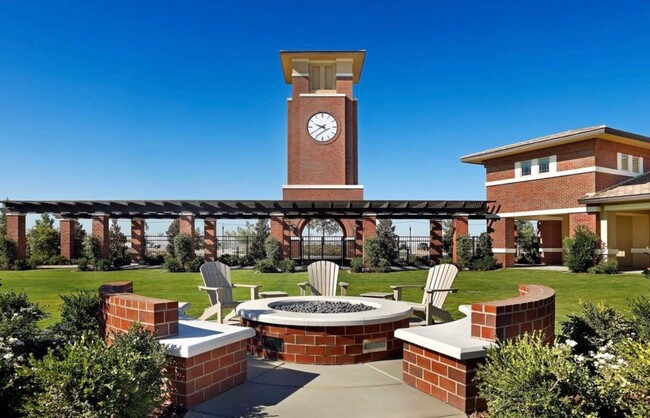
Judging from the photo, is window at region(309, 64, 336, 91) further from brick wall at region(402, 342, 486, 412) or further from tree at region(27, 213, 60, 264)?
brick wall at region(402, 342, 486, 412)

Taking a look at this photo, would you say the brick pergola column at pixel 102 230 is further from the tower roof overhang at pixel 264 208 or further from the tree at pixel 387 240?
the tree at pixel 387 240

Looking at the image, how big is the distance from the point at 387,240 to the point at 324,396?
19268 millimetres

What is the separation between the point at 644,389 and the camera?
9.56ft

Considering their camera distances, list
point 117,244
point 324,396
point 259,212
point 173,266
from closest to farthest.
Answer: point 324,396 → point 173,266 → point 259,212 → point 117,244

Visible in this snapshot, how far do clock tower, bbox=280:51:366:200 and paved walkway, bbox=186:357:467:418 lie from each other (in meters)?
21.5

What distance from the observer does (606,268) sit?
59.4ft

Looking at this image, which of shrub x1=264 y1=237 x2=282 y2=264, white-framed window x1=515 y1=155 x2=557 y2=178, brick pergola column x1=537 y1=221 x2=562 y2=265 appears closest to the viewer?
shrub x1=264 y1=237 x2=282 y2=264

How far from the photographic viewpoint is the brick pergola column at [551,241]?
25359 millimetres

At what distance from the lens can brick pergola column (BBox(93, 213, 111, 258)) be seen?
78.8ft

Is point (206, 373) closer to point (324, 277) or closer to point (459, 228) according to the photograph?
point (324, 277)

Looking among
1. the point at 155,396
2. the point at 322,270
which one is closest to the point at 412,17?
the point at 322,270

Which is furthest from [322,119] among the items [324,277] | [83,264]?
[324,277]

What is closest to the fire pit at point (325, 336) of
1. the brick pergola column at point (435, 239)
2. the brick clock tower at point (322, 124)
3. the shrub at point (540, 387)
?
the shrub at point (540, 387)

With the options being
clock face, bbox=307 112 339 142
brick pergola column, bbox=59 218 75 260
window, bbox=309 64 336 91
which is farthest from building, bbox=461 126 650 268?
brick pergola column, bbox=59 218 75 260
